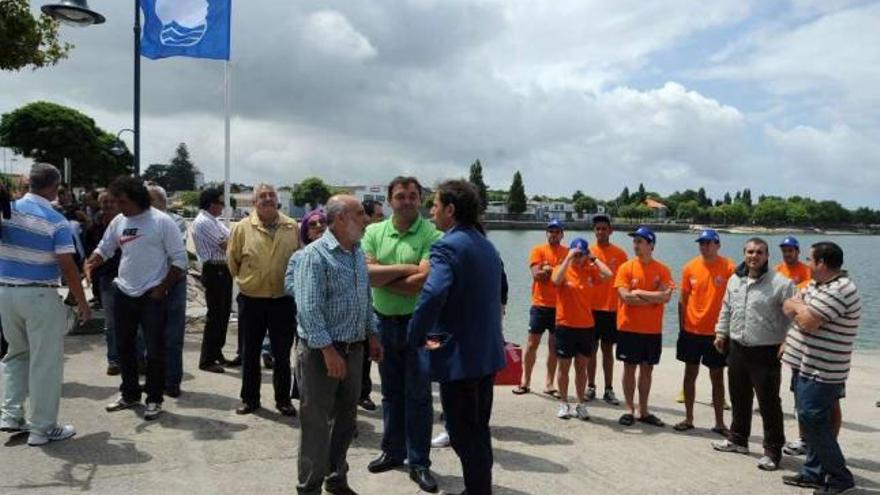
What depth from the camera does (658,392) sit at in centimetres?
820

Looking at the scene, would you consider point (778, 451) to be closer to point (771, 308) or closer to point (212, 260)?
point (771, 308)

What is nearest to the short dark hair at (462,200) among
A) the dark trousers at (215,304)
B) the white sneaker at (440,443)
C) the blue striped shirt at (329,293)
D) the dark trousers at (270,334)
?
the blue striped shirt at (329,293)

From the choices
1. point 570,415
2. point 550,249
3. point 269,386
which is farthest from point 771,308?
point 269,386

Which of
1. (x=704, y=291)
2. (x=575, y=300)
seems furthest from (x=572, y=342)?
(x=704, y=291)

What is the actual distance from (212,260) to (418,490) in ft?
13.7

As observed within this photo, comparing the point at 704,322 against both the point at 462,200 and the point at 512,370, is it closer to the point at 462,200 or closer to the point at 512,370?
the point at 512,370

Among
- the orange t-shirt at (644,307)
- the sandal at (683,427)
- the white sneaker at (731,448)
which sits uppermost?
the orange t-shirt at (644,307)

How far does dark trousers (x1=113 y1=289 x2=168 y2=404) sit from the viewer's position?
5691 millimetres

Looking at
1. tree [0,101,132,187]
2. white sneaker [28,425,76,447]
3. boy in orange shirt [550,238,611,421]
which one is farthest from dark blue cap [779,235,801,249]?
tree [0,101,132,187]

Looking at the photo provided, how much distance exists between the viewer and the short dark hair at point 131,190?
5594 millimetres

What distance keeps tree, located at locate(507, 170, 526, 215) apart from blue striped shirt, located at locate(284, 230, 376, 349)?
12780cm

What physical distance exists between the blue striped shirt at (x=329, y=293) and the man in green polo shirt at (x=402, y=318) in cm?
49

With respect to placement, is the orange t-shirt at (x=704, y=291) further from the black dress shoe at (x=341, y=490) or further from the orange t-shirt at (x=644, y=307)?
the black dress shoe at (x=341, y=490)

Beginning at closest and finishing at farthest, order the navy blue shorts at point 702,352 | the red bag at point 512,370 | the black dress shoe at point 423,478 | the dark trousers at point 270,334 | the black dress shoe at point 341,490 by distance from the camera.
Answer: the black dress shoe at point 341,490, the black dress shoe at point 423,478, the dark trousers at point 270,334, the red bag at point 512,370, the navy blue shorts at point 702,352
